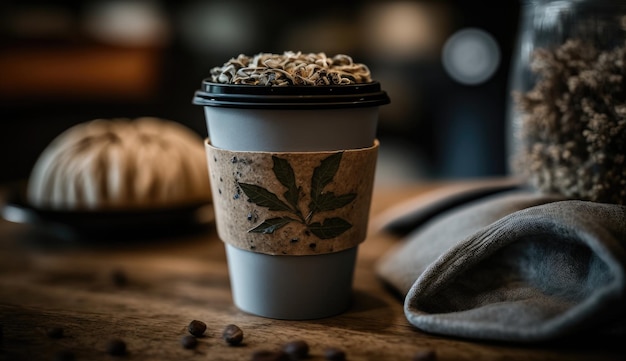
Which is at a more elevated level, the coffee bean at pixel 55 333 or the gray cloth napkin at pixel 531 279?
the gray cloth napkin at pixel 531 279

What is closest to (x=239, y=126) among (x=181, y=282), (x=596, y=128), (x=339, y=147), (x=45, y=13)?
(x=339, y=147)

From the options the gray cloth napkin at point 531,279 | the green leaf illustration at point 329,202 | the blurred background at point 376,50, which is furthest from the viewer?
the blurred background at point 376,50

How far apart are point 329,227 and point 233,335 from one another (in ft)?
0.48

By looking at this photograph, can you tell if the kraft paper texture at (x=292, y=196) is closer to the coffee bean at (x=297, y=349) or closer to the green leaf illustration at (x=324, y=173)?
the green leaf illustration at (x=324, y=173)

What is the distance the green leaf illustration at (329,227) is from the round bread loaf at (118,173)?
43 centimetres

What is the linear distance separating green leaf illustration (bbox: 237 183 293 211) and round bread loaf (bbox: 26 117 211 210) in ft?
1.33

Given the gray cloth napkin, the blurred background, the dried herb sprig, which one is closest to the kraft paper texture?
the gray cloth napkin

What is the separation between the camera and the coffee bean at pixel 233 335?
1.87 ft

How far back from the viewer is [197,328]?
0.60 meters

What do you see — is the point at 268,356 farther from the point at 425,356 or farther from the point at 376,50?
the point at 376,50

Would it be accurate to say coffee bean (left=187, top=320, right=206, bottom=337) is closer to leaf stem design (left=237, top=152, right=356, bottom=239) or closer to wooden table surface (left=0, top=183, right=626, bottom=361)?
wooden table surface (left=0, top=183, right=626, bottom=361)

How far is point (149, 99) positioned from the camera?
2.77 metres

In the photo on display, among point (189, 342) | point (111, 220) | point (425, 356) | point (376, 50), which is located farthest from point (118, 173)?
point (376, 50)

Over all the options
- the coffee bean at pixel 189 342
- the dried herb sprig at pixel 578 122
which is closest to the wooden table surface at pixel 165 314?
the coffee bean at pixel 189 342
